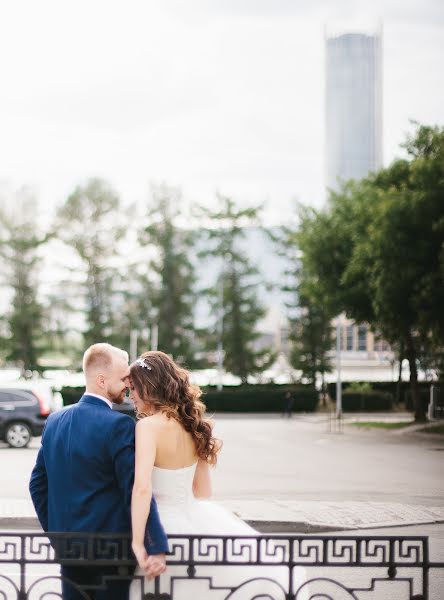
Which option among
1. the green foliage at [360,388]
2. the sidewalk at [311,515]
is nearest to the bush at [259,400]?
the green foliage at [360,388]

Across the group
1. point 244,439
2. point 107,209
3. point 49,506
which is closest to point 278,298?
point 107,209

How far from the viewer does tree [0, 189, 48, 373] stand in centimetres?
6881

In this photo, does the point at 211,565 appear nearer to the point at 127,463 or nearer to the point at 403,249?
the point at 127,463

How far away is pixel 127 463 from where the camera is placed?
466cm

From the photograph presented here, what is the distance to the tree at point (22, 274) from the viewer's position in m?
68.8

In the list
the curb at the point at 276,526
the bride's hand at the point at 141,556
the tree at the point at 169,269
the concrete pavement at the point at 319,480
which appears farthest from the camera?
the tree at the point at 169,269

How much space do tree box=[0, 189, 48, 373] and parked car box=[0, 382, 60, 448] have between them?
42926 mm

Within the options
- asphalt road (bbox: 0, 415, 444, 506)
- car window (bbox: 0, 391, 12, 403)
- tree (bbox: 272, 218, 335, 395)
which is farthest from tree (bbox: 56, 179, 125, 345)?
car window (bbox: 0, 391, 12, 403)

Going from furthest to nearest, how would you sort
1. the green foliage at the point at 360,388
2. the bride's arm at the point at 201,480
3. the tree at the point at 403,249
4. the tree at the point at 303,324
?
the tree at the point at 303,324
the green foliage at the point at 360,388
the tree at the point at 403,249
the bride's arm at the point at 201,480

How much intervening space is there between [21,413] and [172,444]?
72.6 ft

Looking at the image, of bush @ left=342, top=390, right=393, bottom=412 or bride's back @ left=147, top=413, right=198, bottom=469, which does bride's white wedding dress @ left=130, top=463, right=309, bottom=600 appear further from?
bush @ left=342, top=390, right=393, bottom=412

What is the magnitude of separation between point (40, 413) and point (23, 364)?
4490 cm

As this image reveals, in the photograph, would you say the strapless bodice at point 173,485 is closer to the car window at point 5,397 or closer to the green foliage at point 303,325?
the car window at point 5,397

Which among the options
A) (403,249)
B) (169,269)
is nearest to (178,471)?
(403,249)
